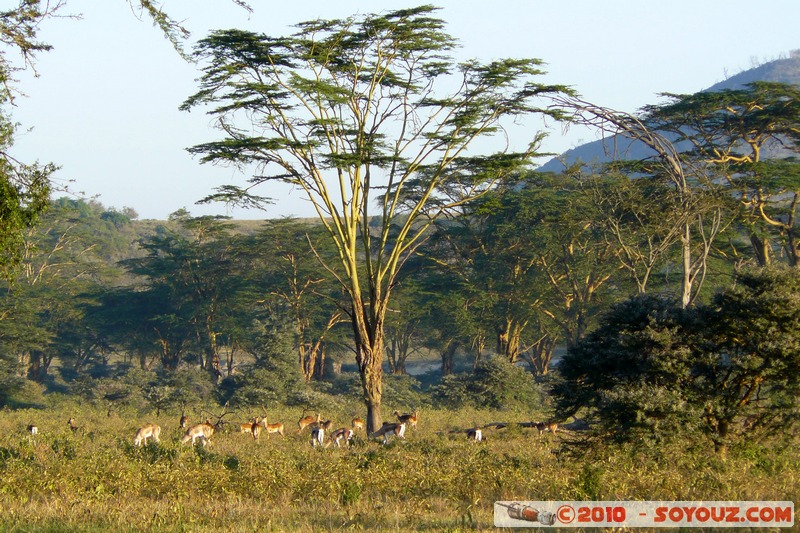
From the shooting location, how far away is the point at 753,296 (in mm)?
13555

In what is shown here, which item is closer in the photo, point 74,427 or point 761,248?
point 74,427

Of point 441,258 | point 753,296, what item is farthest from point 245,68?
point 441,258

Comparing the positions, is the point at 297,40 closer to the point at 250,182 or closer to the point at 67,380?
the point at 250,182

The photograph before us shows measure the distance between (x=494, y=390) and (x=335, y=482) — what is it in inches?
864

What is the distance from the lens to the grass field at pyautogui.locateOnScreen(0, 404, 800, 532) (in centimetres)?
973

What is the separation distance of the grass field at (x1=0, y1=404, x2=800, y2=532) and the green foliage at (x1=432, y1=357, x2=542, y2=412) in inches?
617

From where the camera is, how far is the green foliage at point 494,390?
33.4 metres

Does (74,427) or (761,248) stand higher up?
(761,248)

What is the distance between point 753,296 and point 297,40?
1239cm

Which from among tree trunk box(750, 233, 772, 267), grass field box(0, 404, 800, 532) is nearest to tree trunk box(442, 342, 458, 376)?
tree trunk box(750, 233, 772, 267)

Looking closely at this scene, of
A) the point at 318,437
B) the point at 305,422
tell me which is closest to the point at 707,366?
the point at 318,437

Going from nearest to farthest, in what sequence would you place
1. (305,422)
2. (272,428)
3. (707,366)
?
(707,366) < (272,428) < (305,422)

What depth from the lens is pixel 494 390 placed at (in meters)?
33.8

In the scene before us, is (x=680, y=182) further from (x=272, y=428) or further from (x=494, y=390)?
(x=494, y=390)
